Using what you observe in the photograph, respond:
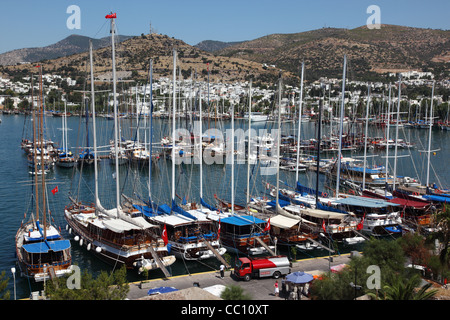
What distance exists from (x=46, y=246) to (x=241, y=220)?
1192 cm

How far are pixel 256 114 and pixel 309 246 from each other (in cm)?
11434

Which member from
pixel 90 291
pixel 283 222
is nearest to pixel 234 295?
pixel 90 291

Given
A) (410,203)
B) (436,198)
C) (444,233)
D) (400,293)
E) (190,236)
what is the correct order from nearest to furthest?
(400,293) → (444,233) → (190,236) → (410,203) → (436,198)

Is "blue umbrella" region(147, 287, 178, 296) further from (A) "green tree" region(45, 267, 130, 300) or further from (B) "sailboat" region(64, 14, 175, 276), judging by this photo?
(B) "sailboat" region(64, 14, 175, 276)

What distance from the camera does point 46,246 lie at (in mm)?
24453

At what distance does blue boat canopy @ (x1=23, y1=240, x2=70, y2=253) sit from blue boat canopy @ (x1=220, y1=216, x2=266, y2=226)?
992cm

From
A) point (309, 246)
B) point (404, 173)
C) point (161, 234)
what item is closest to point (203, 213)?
point (161, 234)

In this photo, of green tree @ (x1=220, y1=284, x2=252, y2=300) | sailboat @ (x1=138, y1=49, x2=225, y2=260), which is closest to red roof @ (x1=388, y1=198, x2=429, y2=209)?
sailboat @ (x1=138, y1=49, x2=225, y2=260)

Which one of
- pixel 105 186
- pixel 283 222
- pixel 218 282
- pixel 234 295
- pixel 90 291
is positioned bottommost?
pixel 218 282

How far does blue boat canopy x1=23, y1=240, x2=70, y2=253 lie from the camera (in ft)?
78.3

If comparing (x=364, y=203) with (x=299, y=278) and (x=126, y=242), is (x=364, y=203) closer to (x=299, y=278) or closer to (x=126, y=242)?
(x=299, y=278)

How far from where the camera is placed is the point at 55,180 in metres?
53.3
